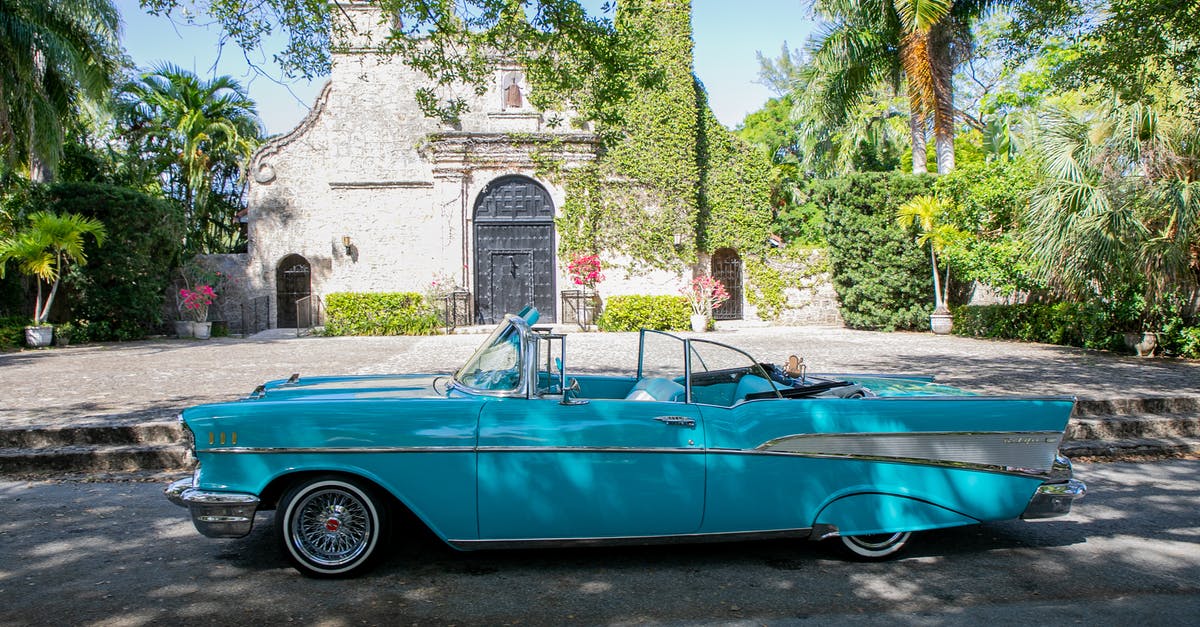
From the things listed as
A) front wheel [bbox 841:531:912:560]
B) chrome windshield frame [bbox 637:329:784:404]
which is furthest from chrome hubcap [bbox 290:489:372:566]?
front wheel [bbox 841:531:912:560]

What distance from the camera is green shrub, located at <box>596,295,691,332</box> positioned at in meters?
19.4

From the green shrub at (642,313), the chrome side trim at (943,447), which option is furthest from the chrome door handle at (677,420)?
the green shrub at (642,313)

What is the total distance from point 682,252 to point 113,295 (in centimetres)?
1389

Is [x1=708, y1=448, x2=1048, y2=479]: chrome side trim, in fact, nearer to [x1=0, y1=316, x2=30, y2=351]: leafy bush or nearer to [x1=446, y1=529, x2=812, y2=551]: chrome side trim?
[x1=446, y1=529, x2=812, y2=551]: chrome side trim

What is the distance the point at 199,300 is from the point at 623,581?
18.1m

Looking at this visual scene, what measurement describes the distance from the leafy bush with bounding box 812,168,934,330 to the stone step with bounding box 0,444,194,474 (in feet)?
54.7

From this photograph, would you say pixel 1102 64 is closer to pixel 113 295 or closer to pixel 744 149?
pixel 744 149

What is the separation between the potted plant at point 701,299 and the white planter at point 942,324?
5.15 meters

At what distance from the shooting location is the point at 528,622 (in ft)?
10.9

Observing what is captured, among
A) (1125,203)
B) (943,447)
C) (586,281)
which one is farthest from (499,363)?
(586,281)

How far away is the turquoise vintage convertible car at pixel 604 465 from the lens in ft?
12.2

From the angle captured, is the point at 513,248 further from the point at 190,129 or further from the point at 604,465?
the point at 604,465

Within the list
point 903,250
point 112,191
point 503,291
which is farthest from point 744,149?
point 112,191

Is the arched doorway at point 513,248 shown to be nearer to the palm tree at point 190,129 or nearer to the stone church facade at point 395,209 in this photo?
the stone church facade at point 395,209
